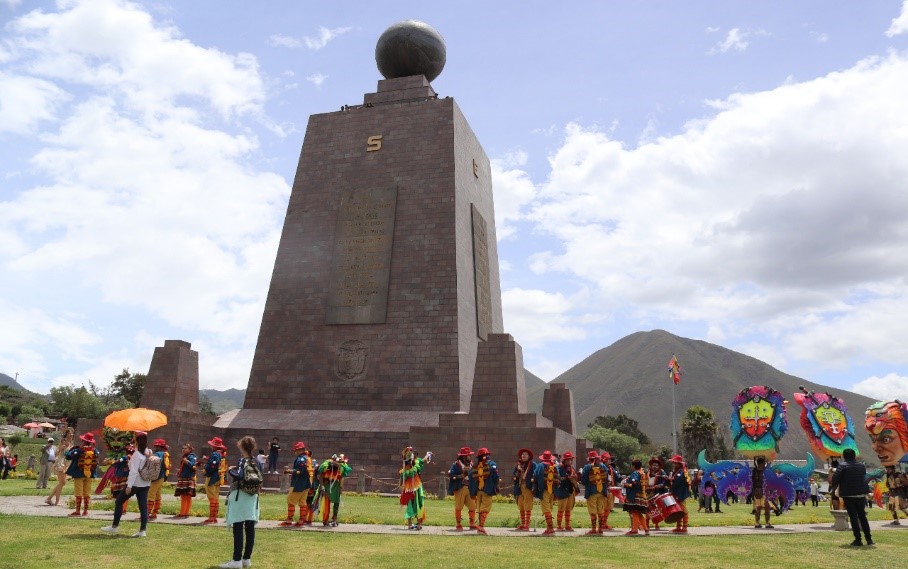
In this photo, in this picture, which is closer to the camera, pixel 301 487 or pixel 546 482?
pixel 301 487

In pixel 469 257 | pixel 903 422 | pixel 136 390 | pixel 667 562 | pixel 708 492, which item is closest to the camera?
pixel 667 562

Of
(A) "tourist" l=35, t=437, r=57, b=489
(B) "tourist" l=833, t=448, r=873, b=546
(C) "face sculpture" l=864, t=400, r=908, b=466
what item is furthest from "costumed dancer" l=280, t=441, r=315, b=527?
(C) "face sculpture" l=864, t=400, r=908, b=466

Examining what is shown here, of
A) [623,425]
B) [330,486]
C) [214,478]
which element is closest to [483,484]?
[330,486]

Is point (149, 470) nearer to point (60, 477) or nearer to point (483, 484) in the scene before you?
point (483, 484)

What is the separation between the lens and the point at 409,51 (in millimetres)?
32719

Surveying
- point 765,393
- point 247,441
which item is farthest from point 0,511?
point 765,393

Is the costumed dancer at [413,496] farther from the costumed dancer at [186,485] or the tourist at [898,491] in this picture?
the tourist at [898,491]

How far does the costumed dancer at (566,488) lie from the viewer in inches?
606

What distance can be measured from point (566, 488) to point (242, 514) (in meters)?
7.94

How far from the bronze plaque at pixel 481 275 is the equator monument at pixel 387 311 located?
100 millimetres

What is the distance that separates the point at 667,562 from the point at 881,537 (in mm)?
7114

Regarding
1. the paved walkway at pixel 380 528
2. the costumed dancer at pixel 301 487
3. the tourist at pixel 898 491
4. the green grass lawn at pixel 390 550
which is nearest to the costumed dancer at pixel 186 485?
the paved walkway at pixel 380 528

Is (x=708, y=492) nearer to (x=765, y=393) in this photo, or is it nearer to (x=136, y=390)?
(x=765, y=393)

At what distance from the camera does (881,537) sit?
14.9m
